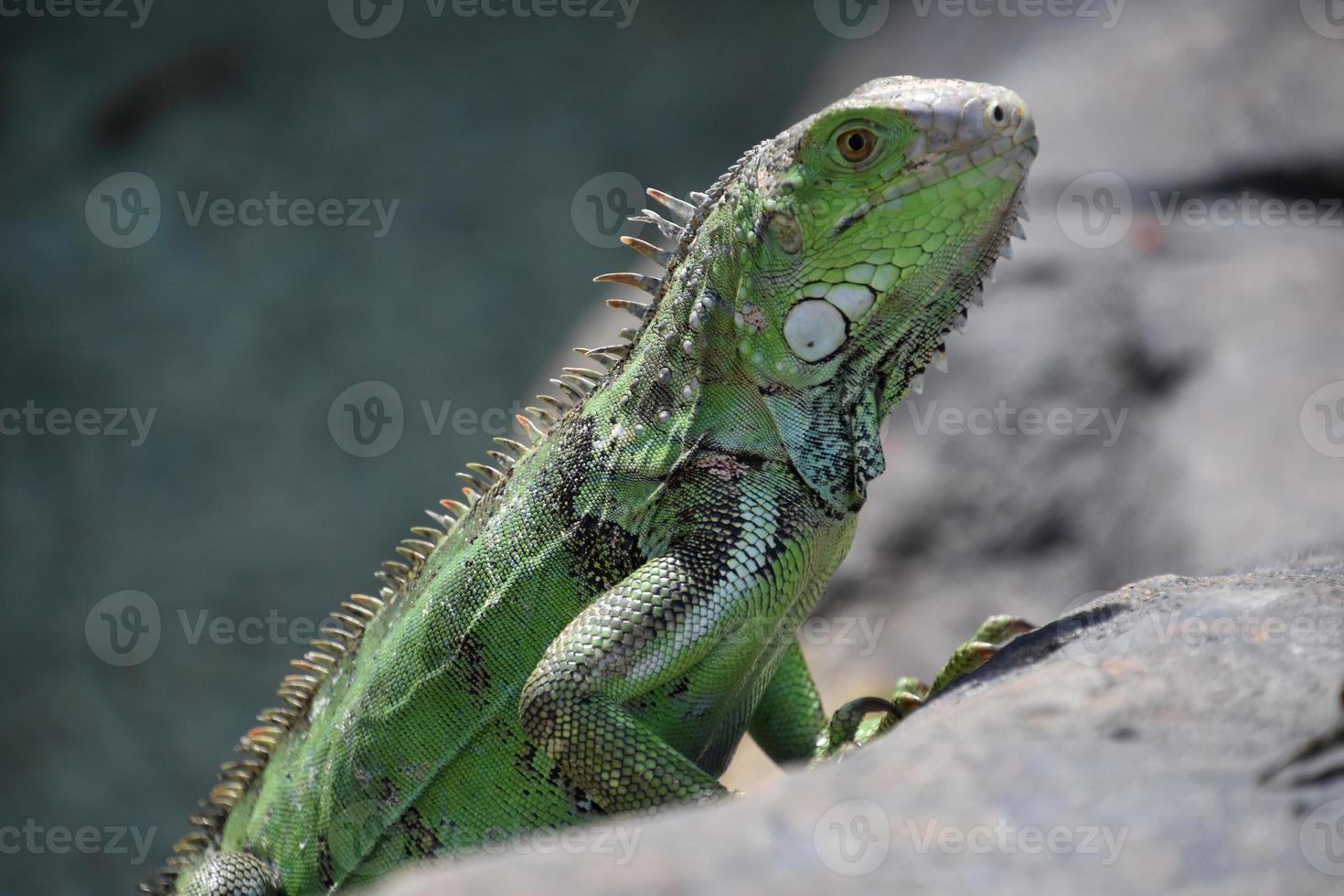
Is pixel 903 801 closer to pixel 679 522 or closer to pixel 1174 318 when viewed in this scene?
pixel 679 522

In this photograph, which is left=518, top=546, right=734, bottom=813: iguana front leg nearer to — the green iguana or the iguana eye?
the green iguana

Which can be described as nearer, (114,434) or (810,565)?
(810,565)

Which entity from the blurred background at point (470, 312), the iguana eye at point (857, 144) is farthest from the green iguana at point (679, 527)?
the blurred background at point (470, 312)

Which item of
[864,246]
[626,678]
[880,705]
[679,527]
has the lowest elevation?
[626,678]

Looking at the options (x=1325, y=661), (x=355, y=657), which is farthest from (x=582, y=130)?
(x=1325, y=661)

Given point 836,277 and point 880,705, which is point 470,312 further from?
point 836,277

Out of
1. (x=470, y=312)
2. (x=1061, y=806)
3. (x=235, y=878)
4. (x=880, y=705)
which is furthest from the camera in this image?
(x=470, y=312)

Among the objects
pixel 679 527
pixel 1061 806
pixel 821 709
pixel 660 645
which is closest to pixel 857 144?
pixel 679 527
